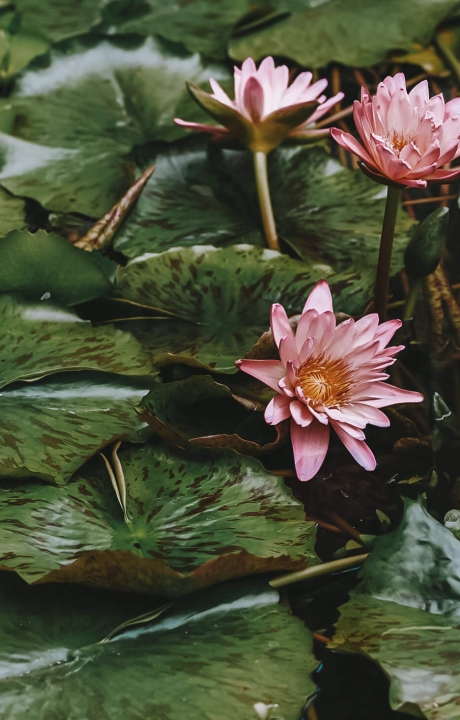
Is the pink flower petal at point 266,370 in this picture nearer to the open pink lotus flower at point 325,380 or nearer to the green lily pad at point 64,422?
the open pink lotus flower at point 325,380

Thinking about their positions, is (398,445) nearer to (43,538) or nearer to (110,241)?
(43,538)

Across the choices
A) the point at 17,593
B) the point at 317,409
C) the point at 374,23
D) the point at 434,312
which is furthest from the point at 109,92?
the point at 17,593

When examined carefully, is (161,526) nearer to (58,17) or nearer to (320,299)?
(320,299)

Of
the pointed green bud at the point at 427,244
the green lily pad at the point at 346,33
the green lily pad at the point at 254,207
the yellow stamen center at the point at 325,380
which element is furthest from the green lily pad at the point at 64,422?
the green lily pad at the point at 346,33

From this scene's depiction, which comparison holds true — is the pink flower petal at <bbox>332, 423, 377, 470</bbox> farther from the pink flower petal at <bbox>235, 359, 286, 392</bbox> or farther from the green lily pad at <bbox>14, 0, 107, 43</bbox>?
the green lily pad at <bbox>14, 0, 107, 43</bbox>

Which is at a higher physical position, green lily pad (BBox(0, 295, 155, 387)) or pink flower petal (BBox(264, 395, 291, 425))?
green lily pad (BBox(0, 295, 155, 387))

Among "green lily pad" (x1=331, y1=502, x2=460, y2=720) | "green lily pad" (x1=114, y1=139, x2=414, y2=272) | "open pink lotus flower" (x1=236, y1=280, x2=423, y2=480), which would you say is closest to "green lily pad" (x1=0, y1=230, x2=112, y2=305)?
"green lily pad" (x1=114, y1=139, x2=414, y2=272)
